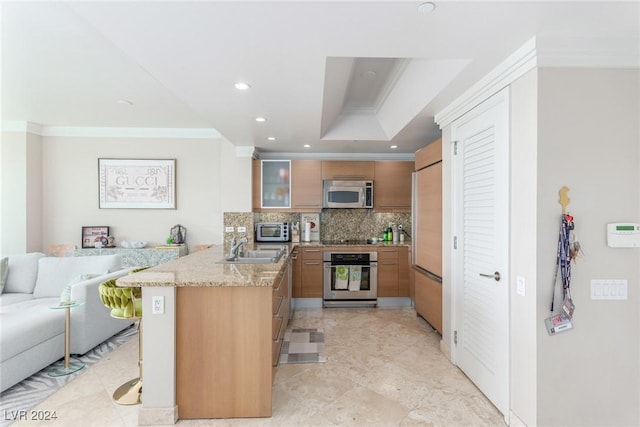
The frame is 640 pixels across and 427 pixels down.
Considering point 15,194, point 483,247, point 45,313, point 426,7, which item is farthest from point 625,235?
point 15,194

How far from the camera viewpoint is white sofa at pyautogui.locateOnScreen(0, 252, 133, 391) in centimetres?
238

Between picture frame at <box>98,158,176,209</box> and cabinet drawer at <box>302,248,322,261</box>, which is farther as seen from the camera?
picture frame at <box>98,158,176,209</box>

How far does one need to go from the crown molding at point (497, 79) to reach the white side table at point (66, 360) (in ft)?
12.2

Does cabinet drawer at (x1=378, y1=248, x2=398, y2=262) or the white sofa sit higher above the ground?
cabinet drawer at (x1=378, y1=248, x2=398, y2=262)

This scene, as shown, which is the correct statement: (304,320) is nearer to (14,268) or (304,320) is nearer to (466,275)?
(466,275)

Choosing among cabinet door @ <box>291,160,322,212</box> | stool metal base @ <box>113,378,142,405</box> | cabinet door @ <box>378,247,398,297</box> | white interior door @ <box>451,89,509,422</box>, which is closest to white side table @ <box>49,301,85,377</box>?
Result: stool metal base @ <box>113,378,142,405</box>

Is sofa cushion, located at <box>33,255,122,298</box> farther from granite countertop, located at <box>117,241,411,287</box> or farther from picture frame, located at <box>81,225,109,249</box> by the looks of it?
granite countertop, located at <box>117,241,411,287</box>

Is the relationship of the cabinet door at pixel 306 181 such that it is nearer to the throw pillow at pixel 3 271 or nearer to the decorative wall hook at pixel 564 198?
the decorative wall hook at pixel 564 198

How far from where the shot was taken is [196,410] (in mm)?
2037

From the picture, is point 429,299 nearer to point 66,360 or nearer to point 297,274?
point 297,274

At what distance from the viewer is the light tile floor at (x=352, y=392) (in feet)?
6.65

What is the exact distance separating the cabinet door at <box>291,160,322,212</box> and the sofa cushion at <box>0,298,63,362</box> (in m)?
3.04

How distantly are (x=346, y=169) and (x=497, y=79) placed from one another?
285 centimetres

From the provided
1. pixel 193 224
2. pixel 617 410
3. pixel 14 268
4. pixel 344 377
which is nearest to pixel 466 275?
pixel 617 410
